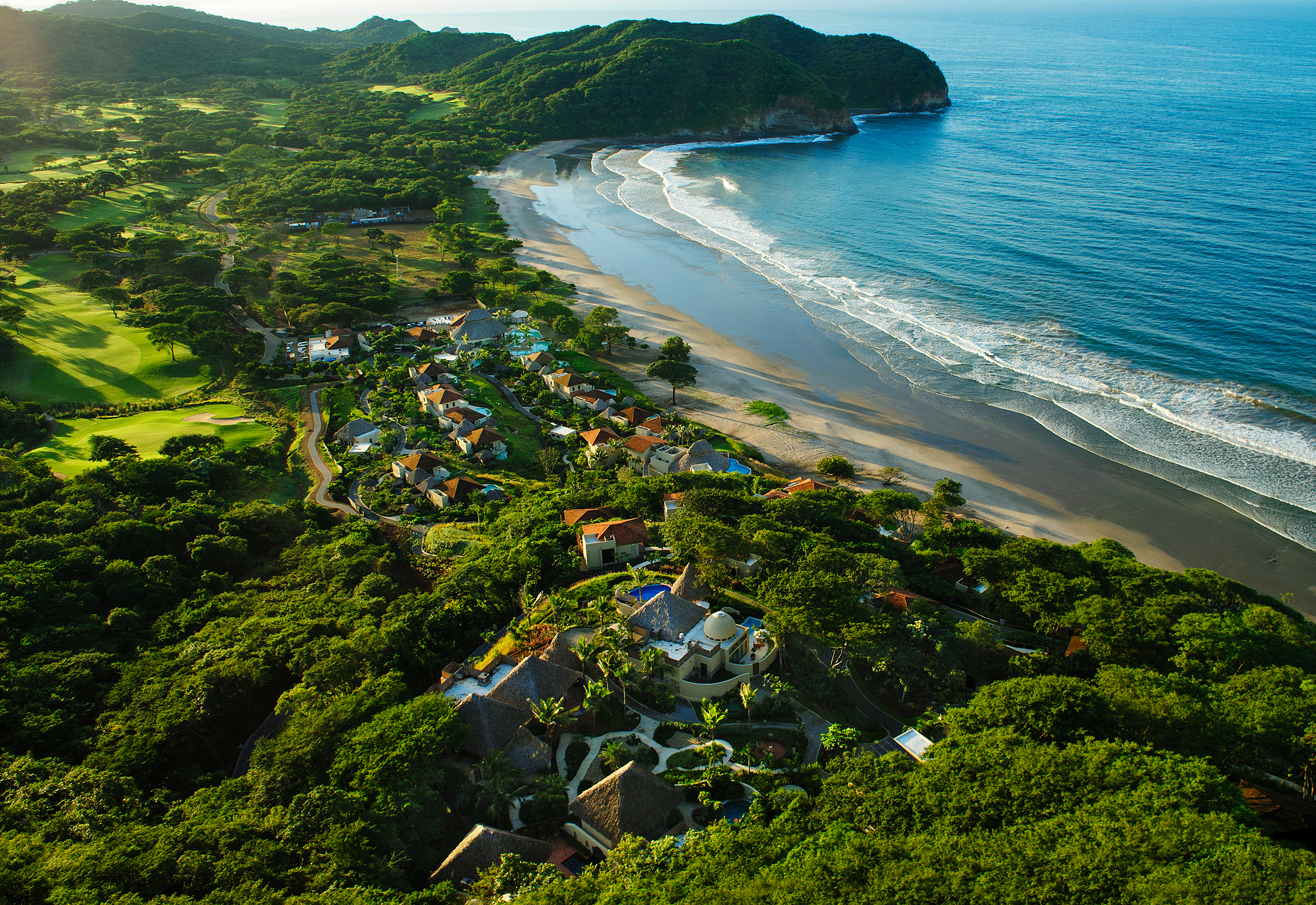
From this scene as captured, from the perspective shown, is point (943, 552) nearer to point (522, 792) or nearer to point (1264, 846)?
point (1264, 846)

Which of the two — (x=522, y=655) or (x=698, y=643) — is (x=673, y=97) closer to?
(x=522, y=655)

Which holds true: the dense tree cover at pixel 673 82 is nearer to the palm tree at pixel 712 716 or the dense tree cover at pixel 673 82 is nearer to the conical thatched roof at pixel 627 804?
the palm tree at pixel 712 716

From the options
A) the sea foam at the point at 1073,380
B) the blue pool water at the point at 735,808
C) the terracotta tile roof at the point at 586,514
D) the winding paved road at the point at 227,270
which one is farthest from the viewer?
the winding paved road at the point at 227,270

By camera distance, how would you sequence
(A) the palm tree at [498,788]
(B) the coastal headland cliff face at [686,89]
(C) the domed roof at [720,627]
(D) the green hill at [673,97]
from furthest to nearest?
(B) the coastal headland cliff face at [686,89] < (D) the green hill at [673,97] < (C) the domed roof at [720,627] < (A) the palm tree at [498,788]

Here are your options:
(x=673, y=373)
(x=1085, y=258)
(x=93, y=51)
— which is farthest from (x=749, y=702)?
(x=93, y=51)

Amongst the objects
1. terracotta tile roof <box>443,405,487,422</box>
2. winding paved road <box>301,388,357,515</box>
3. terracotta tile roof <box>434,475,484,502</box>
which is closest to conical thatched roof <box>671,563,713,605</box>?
terracotta tile roof <box>434,475,484,502</box>

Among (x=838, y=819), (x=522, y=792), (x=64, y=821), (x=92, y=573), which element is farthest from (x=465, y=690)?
(x=92, y=573)

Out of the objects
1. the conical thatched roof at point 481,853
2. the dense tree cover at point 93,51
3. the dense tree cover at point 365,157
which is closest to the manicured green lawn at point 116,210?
the dense tree cover at point 365,157
